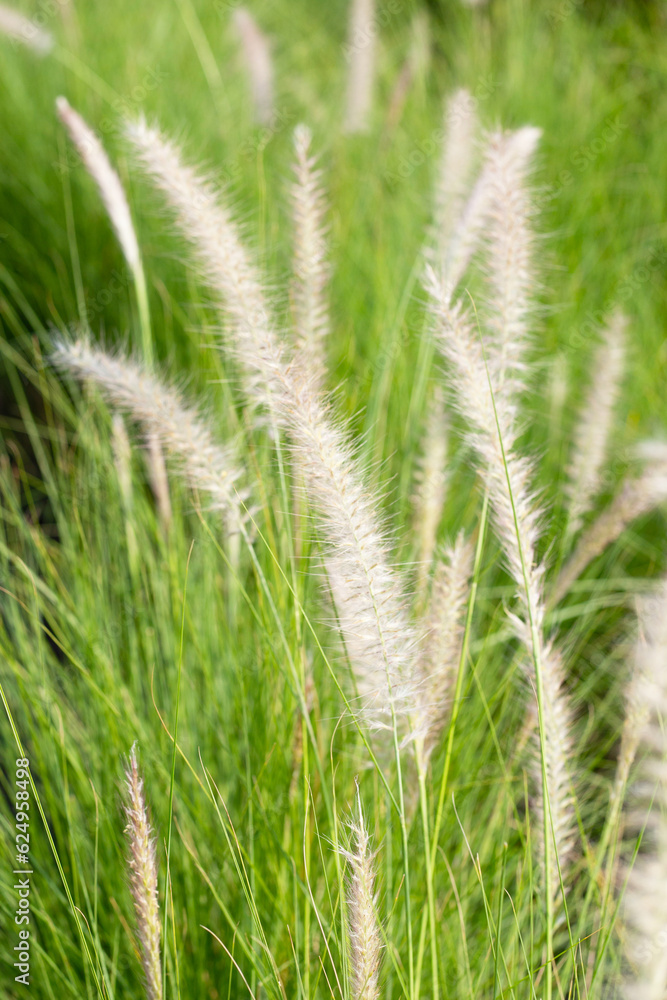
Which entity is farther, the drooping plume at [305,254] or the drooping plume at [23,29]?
the drooping plume at [23,29]

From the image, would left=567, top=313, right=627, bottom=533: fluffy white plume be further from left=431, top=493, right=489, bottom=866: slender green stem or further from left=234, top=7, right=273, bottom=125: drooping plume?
left=234, top=7, right=273, bottom=125: drooping plume

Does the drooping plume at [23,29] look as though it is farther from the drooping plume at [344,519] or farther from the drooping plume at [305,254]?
the drooping plume at [344,519]

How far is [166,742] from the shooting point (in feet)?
4.89

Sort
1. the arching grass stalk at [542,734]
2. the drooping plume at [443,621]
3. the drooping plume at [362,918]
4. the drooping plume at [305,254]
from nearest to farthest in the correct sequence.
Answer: the drooping plume at [362,918]
the arching grass stalk at [542,734]
the drooping plume at [443,621]
the drooping plume at [305,254]

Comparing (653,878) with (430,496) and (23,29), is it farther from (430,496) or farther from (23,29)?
(23,29)

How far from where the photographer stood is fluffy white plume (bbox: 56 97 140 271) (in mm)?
1531

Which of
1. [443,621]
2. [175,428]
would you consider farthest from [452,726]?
[175,428]

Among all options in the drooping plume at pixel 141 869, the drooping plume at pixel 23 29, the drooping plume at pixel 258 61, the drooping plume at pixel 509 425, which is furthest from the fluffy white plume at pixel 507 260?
the drooping plume at pixel 23 29

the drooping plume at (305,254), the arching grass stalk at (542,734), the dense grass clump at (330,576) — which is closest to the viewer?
the arching grass stalk at (542,734)

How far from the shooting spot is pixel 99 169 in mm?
1589

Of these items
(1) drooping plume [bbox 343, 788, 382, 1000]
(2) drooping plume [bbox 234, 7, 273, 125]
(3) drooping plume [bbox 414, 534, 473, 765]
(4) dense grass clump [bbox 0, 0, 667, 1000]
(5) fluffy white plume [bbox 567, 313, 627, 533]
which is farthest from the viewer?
(2) drooping plume [bbox 234, 7, 273, 125]

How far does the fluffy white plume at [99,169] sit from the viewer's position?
60.3 inches

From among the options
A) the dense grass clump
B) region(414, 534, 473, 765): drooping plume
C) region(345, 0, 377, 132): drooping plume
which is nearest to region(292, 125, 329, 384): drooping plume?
the dense grass clump

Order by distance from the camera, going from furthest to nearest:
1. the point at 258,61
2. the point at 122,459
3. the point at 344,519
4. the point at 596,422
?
the point at 258,61 → the point at 596,422 → the point at 122,459 → the point at 344,519
